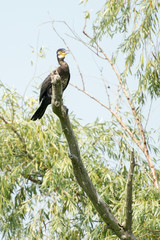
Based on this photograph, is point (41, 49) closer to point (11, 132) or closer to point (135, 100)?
point (11, 132)

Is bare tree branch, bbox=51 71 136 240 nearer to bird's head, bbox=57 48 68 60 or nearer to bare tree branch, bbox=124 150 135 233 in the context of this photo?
bare tree branch, bbox=124 150 135 233

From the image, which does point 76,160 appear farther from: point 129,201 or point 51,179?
point 51,179

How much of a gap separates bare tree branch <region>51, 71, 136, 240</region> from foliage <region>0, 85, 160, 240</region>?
112cm

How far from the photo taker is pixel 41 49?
429cm

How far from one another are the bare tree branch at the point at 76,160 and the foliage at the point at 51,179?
1.12 m

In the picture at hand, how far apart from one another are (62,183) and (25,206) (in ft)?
1.26

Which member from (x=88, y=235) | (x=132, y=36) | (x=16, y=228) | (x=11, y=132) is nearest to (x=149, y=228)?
(x=88, y=235)

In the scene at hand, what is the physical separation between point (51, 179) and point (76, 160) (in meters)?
1.64

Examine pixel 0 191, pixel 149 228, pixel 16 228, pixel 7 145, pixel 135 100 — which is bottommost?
pixel 149 228

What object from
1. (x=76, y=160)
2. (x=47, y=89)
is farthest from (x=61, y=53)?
(x=76, y=160)

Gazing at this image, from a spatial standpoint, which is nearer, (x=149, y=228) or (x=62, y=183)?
(x=149, y=228)

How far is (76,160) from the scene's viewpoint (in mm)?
2697

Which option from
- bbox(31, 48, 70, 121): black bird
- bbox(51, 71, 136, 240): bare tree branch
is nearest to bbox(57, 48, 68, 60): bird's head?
bbox(31, 48, 70, 121): black bird

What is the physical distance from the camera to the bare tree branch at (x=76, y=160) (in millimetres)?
2596
